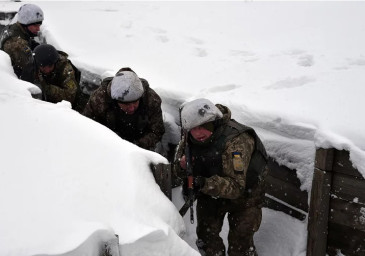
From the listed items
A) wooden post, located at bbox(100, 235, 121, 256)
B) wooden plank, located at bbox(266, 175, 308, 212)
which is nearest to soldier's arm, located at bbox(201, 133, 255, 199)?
wooden plank, located at bbox(266, 175, 308, 212)

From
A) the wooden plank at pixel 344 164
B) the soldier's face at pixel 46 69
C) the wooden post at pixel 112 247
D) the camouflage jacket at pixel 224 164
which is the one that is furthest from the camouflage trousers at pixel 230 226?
the soldier's face at pixel 46 69

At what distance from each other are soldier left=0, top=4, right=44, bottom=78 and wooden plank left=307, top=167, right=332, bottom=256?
3965mm

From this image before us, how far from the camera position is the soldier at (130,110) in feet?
13.3

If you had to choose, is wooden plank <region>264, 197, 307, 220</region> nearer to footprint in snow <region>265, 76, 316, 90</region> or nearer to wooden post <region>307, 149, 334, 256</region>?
wooden post <region>307, 149, 334, 256</region>

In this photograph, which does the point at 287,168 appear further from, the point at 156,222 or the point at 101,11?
the point at 101,11

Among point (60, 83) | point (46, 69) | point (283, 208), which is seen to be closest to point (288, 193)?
point (283, 208)

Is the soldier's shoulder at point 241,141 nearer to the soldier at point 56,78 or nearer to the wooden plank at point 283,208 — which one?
the wooden plank at point 283,208

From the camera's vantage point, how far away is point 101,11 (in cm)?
908

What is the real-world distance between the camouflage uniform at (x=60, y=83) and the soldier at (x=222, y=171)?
77.9 inches

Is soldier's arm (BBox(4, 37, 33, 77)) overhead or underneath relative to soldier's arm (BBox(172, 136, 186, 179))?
overhead

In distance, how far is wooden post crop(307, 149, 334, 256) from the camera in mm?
3496

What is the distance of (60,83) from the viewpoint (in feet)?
16.1

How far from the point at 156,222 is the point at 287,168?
7.71 ft

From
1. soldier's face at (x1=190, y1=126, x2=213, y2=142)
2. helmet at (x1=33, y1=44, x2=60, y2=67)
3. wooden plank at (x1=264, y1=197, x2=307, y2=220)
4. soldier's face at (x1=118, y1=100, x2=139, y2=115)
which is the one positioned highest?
helmet at (x1=33, y1=44, x2=60, y2=67)
